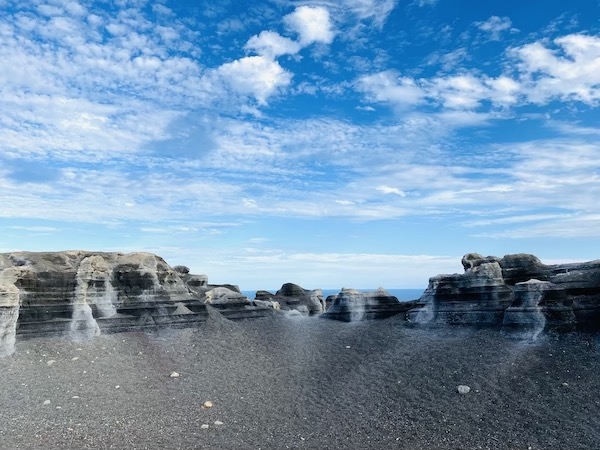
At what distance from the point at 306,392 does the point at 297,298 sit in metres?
27.2

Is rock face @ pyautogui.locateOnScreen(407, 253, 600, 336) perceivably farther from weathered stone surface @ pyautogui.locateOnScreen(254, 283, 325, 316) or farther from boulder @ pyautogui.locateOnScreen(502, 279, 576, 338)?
weathered stone surface @ pyautogui.locateOnScreen(254, 283, 325, 316)

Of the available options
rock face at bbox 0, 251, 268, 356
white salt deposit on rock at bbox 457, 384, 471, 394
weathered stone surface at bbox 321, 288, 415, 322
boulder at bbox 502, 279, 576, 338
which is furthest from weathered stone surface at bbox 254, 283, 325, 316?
white salt deposit on rock at bbox 457, 384, 471, 394

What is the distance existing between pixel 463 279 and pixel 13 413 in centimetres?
2298

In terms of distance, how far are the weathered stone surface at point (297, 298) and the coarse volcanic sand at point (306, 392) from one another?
18.3m

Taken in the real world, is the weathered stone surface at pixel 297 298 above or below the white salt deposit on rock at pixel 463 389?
above

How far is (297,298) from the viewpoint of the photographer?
50094 mm

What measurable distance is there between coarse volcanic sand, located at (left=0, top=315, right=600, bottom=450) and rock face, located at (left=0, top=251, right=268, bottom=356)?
1015 millimetres

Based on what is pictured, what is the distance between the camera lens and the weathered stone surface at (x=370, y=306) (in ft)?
111

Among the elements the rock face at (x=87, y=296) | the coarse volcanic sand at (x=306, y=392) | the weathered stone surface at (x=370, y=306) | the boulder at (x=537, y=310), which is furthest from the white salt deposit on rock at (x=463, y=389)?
the rock face at (x=87, y=296)

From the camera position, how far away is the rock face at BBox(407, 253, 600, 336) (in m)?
24.9

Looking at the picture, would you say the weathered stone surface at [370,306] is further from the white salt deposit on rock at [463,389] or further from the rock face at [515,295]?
the white salt deposit on rock at [463,389]

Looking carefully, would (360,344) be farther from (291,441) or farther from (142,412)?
(142,412)

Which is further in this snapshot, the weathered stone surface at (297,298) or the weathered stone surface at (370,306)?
the weathered stone surface at (297,298)

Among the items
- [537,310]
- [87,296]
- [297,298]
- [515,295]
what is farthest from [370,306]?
[87,296]
